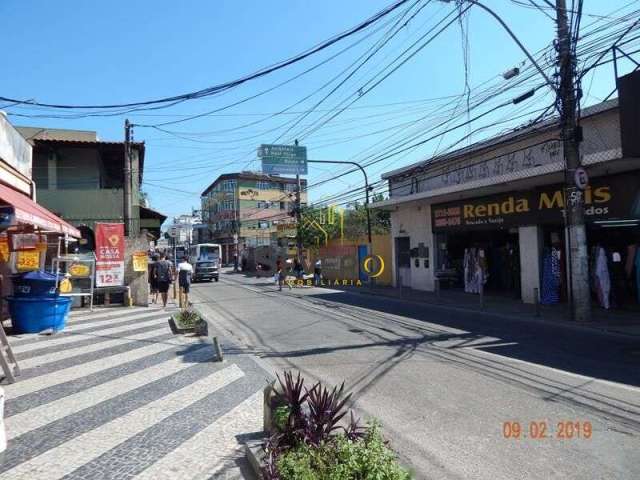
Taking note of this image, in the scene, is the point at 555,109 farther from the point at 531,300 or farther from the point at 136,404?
the point at 136,404

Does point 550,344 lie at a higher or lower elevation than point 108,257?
lower

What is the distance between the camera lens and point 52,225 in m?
10.7

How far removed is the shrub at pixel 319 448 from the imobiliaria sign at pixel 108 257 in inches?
543

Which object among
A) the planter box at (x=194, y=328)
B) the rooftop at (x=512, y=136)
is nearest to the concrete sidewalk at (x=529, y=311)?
the rooftop at (x=512, y=136)

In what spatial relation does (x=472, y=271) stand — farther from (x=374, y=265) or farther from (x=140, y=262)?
(x=140, y=262)

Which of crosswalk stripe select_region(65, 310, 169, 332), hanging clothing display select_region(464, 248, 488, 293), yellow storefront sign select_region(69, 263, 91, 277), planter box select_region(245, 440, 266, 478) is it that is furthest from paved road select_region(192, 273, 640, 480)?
hanging clothing display select_region(464, 248, 488, 293)

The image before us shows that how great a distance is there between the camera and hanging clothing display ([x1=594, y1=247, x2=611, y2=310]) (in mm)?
14930

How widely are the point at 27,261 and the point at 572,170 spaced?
14701 millimetres

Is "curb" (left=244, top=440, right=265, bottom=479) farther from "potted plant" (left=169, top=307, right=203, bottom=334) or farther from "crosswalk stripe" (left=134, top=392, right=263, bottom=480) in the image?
"potted plant" (left=169, top=307, right=203, bottom=334)

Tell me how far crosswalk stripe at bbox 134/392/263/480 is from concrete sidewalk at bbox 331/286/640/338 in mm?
9344

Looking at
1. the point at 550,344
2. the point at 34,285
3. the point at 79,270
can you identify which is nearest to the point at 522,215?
the point at 550,344

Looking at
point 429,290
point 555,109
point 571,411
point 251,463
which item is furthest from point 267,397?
point 429,290
